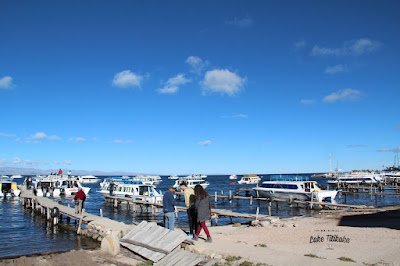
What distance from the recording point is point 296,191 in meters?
38.5

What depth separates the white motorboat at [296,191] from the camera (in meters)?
36.0

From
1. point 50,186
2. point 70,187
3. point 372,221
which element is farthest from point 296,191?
point 50,186

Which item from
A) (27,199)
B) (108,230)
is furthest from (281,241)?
(27,199)

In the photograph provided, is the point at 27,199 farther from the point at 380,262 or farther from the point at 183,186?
the point at 380,262

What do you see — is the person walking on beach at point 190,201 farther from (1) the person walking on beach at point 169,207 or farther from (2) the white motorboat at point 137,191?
(2) the white motorboat at point 137,191

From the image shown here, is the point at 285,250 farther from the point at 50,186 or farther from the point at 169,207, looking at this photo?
the point at 50,186

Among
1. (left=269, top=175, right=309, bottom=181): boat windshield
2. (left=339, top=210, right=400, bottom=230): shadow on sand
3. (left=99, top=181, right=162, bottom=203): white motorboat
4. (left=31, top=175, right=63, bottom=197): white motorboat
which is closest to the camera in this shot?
(left=339, top=210, right=400, bottom=230): shadow on sand

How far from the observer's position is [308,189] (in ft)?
125

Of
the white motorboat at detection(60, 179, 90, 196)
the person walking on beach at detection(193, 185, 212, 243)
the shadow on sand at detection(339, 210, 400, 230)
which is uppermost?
the person walking on beach at detection(193, 185, 212, 243)

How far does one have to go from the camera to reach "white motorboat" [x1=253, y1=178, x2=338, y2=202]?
3600cm

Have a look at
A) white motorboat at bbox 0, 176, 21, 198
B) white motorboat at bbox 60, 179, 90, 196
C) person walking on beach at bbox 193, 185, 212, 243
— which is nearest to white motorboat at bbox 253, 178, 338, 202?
person walking on beach at bbox 193, 185, 212, 243

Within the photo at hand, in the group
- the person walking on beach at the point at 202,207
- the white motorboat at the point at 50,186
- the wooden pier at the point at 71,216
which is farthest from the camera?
the white motorboat at the point at 50,186

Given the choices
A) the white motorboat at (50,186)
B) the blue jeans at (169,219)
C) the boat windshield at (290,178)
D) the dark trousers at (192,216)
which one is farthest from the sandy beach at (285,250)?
the white motorboat at (50,186)

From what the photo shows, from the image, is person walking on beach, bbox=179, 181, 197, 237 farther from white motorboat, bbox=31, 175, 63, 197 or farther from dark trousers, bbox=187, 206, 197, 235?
white motorboat, bbox=31, 175, 63, 197
